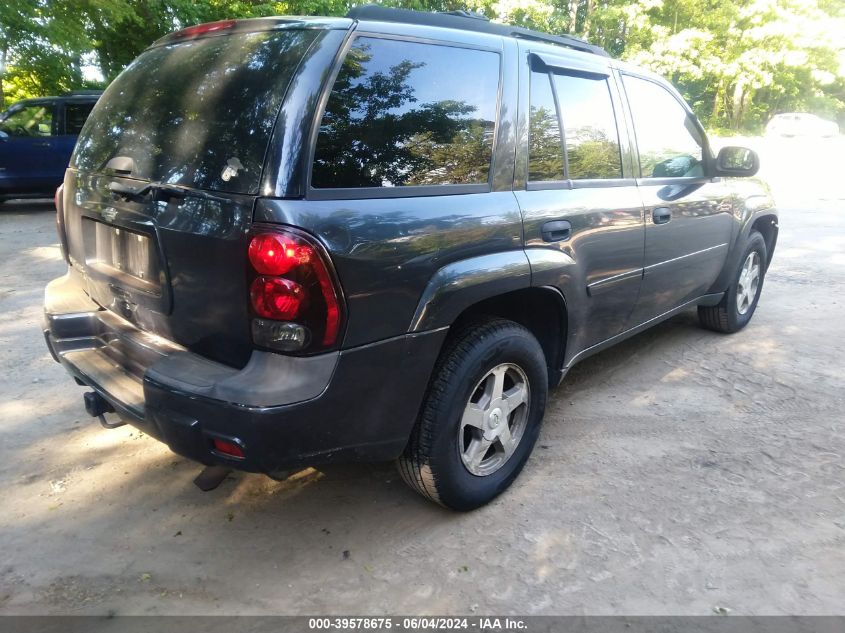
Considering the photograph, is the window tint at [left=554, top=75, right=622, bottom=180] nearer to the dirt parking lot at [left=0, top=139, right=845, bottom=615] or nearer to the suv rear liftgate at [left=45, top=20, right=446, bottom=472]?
the suv rear liftgate at [left=45, top=20, right=446, bottom=472]

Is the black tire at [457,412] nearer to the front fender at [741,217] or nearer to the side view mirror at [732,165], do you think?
the side view mirror at [732,165]

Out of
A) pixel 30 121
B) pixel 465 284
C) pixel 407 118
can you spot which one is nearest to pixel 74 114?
pixel 30 121

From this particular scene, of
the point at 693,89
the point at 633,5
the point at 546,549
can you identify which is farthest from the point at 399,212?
the point at 693,89

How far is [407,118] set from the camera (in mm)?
2398

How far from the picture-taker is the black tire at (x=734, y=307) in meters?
4.86

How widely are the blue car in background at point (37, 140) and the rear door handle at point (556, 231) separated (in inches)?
420

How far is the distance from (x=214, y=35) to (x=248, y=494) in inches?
77.1

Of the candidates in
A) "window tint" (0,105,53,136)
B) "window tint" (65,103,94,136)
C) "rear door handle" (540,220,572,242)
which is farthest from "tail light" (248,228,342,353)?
"window tint" (0,105,53,136)

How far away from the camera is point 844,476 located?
10.3 ft

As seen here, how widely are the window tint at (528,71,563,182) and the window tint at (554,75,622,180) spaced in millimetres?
81

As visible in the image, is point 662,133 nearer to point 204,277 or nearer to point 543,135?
point 543,135

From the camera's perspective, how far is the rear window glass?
7.20 ft

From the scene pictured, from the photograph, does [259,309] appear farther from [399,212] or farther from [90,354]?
[90,354]

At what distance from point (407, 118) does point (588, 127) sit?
4.30ft
